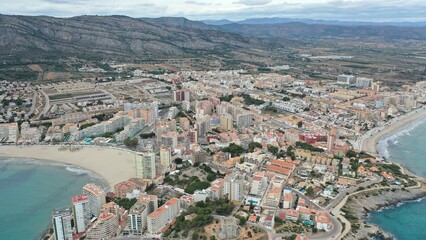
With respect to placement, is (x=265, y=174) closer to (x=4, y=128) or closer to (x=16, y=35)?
(x=4, y=128)

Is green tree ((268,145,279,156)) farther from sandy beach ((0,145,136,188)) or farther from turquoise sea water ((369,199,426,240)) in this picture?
sandy beach ((0,145,136,188))

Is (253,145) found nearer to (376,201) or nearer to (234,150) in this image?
(234,150)

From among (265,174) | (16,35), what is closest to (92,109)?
(265,174)

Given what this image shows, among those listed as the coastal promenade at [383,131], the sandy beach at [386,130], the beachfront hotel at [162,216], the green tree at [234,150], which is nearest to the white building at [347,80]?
the coastal promenade at [383,131]

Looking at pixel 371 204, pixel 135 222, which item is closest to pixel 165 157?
pixel 135 222

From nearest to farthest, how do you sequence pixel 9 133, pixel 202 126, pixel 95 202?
1. pixel 95 202
2. pixel 9 133
3. pixel 202 126

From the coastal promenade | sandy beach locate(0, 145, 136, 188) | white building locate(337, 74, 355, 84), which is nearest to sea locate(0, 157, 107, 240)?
sandy beach locate(0, 145, 136, 188)
